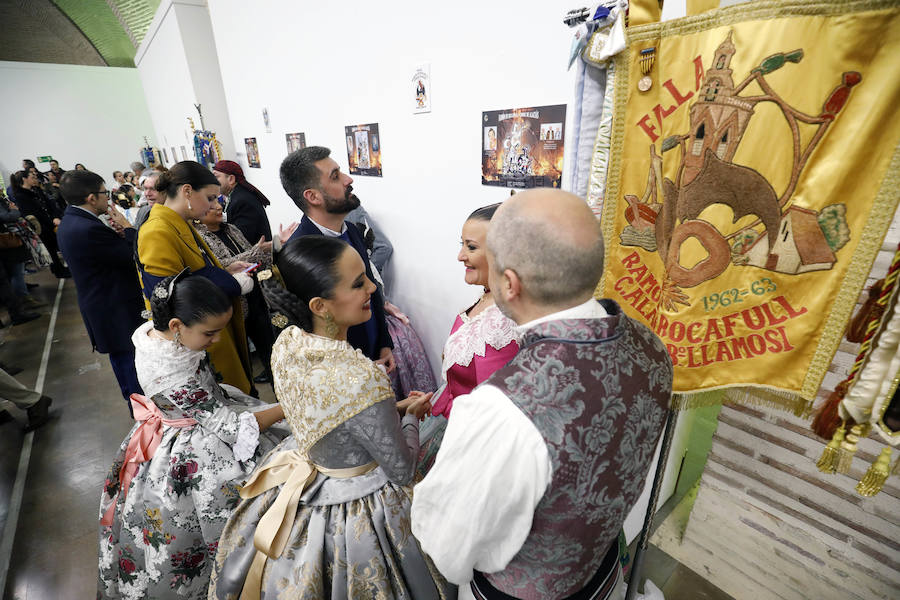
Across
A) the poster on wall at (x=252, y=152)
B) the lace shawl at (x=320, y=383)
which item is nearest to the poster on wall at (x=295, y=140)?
the poster on wall at (x=252, y=152)

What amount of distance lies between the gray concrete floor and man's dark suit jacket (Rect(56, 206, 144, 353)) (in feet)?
2.96

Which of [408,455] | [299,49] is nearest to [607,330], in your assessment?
[408,455]

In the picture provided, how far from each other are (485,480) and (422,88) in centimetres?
207

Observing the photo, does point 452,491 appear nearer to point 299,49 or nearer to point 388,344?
point 388,344

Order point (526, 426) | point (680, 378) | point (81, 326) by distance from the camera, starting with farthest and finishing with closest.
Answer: point (81, 326)
point (680, 378)
point (526, 426)

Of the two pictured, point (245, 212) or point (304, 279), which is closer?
point (304, 279)

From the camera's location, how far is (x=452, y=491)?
30.3 inches

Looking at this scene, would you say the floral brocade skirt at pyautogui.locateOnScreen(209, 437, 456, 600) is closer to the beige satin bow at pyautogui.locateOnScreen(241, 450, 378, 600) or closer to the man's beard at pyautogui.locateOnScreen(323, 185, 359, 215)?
the beige satin bow at pyautogui.locateOnScreen(241, 450, 378, 600)

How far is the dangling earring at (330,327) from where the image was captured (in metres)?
1.34

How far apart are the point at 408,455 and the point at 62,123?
1634cm

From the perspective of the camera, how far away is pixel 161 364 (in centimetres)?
157

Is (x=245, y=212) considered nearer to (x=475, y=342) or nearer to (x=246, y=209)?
(x=246, y=209)

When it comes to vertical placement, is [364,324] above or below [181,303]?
below

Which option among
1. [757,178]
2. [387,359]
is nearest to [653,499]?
[757,178]
